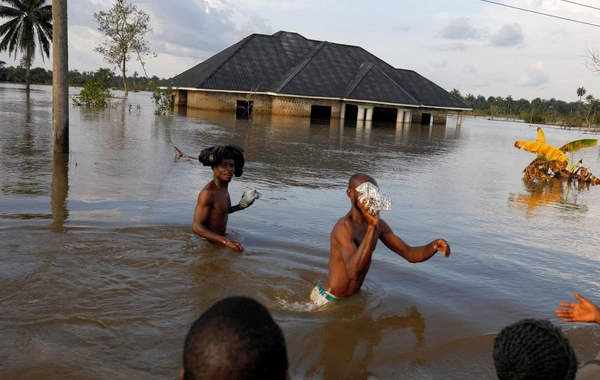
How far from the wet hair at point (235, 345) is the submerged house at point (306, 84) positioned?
91.2 ft

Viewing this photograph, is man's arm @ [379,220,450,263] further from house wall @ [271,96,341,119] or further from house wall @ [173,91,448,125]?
house wall @ [271,96,341,119]

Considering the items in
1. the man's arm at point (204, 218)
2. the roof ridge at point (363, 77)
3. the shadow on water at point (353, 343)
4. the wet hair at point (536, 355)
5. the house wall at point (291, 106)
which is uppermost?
the roof ridge at point (363, 77)

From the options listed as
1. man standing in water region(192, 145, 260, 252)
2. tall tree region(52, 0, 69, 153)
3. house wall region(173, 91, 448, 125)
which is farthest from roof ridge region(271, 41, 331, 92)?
man standing in water region(192, 145, 260, 252)

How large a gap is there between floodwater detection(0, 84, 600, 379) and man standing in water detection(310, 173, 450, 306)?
17 centimetres

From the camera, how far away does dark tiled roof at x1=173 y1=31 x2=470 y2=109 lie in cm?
3191

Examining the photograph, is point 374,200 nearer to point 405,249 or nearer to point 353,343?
point 405,249

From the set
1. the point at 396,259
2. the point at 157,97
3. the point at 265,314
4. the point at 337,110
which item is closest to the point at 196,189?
the point at 396,259

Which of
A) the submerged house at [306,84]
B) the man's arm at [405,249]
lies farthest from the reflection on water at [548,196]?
the submerged house at [306,84]

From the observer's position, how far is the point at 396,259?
5.56m

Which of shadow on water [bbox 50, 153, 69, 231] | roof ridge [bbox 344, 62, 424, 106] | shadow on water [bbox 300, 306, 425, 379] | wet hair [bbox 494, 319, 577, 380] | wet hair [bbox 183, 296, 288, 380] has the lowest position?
shadow on water [bbox 300, 306, 425, 379]

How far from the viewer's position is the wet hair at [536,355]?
158 centimetres

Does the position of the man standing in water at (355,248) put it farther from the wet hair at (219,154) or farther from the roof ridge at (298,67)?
the roof ridge at (298,67)

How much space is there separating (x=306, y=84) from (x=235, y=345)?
3136 centimetres

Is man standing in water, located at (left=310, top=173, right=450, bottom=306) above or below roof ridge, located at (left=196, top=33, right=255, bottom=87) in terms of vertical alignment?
below
